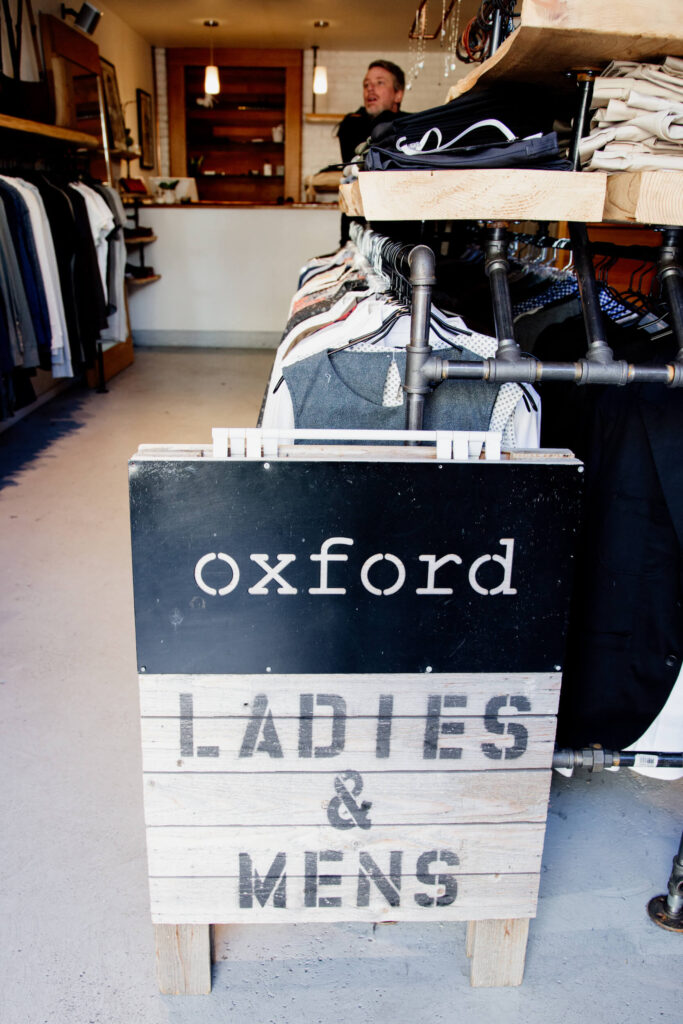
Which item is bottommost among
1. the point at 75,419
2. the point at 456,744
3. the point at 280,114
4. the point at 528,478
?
the point at 75,419

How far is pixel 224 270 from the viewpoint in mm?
7383

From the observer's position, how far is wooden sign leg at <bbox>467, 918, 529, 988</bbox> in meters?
1.32

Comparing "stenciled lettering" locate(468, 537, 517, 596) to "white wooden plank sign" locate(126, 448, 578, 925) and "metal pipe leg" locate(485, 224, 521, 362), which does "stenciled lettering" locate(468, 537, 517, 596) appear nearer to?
"white wooden plank sign" locate(126, 448, 578, 925)

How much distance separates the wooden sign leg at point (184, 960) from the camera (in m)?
1.29

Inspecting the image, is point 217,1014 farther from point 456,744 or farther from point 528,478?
point 528,478

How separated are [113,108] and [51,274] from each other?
325 cm

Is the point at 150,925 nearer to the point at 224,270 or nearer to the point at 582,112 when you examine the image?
the point at 582,112

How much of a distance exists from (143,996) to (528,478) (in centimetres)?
103

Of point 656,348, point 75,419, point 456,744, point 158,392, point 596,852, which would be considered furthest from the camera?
point 158,392

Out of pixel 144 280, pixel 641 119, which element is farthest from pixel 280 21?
pixel 641 119

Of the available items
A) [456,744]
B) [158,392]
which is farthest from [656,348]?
[158,392]

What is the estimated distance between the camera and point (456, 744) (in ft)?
4.09

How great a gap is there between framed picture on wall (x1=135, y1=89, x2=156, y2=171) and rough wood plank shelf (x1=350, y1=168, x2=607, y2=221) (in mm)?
8440

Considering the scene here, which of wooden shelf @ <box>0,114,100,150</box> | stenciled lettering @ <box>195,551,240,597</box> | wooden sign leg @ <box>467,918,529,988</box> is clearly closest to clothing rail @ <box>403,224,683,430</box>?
stenciled lettering @ <box>195,551,240,597</box>
